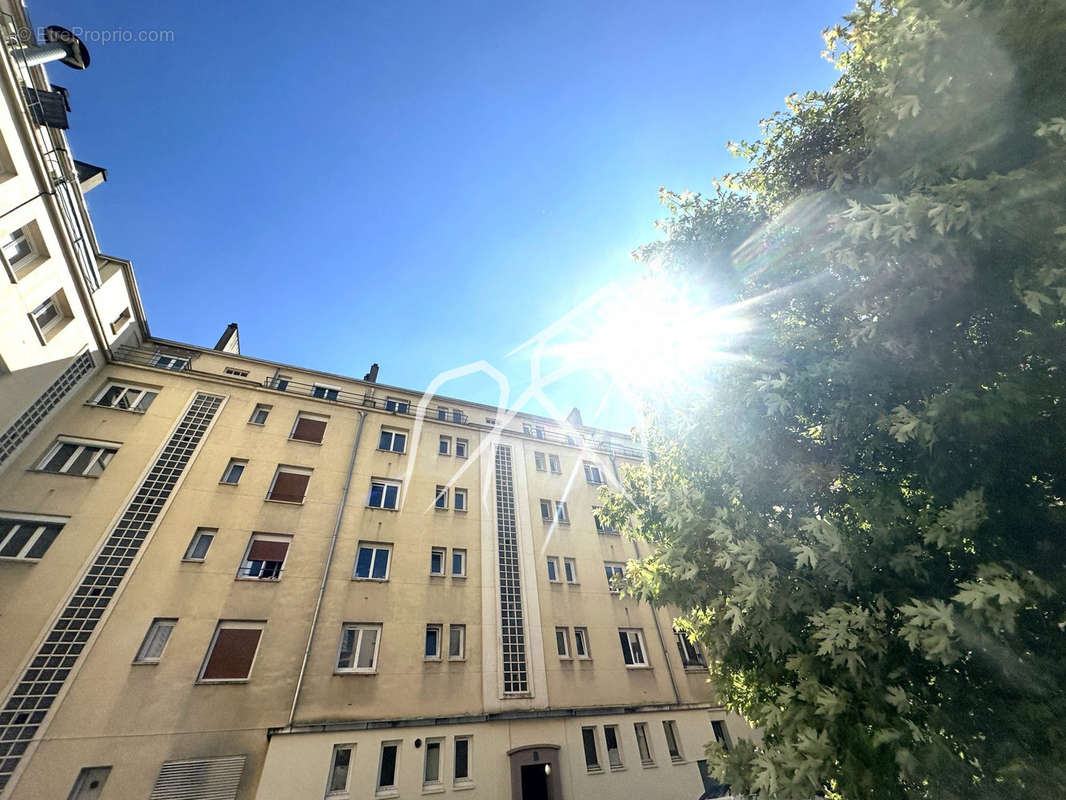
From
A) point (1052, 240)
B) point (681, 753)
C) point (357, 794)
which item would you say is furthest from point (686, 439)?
point (681, 753)

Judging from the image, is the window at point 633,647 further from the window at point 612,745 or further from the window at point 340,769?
the window at point 340,769

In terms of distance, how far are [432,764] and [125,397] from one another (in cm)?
1873

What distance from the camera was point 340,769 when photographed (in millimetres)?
12812

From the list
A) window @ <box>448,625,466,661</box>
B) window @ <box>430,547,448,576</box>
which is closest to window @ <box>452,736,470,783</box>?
window @ <box>448,625,466,661</box>

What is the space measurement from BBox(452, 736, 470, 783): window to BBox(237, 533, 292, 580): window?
330 inches

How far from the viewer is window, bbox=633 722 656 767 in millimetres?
16016

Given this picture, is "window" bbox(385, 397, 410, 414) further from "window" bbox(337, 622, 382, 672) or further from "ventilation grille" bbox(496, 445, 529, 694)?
"window" bbox(337, 622, 382, 672)

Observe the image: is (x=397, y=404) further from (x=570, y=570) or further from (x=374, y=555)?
(x=570, y=570)

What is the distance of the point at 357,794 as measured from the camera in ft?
40.7

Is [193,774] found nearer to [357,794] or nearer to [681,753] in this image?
[357,794]

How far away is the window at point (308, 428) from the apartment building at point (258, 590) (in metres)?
0.12

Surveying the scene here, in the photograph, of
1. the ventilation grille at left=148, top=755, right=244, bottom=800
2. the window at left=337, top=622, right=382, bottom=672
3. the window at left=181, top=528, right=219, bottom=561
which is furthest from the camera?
the window at left=181, top=528, right=219, bottom=561

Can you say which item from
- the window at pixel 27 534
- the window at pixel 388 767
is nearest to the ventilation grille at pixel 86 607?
the window at pixel 27 534

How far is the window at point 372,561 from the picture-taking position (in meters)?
16.6
